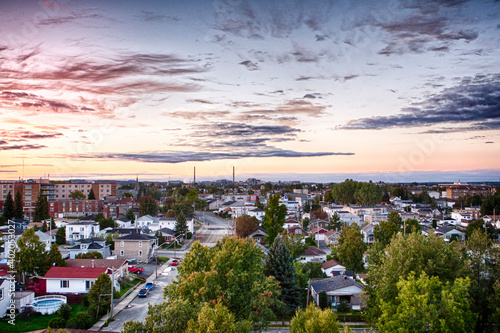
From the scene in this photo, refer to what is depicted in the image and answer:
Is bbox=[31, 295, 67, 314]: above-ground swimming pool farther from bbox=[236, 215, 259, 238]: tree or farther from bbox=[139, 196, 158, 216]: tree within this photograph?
bbox=[139, 196, 158, 216]: tree

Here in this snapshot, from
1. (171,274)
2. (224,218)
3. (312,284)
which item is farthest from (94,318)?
(224,218)

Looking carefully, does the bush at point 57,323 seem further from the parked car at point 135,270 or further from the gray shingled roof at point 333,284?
the gray shingled roof at point 333,284

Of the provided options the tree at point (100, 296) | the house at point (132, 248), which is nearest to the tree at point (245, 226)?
the house at point (132, 248)

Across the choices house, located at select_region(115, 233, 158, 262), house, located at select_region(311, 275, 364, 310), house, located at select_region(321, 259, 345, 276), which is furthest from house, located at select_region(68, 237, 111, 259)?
house, located at select_region(311, 275, 364, 310)

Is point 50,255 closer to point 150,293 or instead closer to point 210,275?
point 150,293

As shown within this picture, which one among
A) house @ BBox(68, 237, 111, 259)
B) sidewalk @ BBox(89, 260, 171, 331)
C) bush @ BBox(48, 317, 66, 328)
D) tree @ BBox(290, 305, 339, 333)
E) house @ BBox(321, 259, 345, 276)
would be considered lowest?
sidewalk @ BBox(89, 260, 171, 331)
